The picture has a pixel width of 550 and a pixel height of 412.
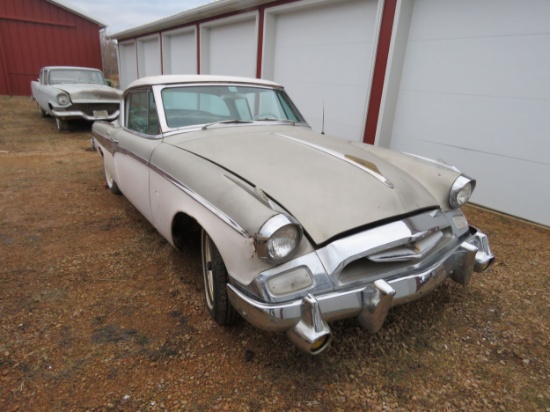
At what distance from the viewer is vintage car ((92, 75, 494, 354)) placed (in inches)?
66.4

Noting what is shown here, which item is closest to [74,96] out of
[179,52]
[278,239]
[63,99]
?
[63,99]

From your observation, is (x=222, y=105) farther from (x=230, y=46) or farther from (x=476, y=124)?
(x=230, y=46)

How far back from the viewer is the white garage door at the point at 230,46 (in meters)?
8.69

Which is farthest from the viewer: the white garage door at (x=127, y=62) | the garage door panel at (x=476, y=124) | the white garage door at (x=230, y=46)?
the white garage door at (x=127, y=62)

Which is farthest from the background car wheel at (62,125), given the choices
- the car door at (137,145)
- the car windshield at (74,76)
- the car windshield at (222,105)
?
the car windshield at (222,105)

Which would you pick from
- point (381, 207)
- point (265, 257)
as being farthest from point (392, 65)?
point (265, 257)

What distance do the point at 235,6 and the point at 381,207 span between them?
323 inches

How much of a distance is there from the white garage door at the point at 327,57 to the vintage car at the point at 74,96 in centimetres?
403

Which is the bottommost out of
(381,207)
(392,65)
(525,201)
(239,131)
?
(525,201)

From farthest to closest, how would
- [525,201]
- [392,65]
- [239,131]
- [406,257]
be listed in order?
[392,65], [525,201], [239,131], [406,257]

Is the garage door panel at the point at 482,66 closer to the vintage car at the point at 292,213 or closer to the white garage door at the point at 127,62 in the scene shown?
the vintage car at the point at 292,213

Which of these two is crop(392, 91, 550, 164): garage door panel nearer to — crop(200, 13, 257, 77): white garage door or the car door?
the car door

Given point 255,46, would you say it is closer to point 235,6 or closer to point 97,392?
point 235,6

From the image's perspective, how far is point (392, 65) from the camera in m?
5.56
